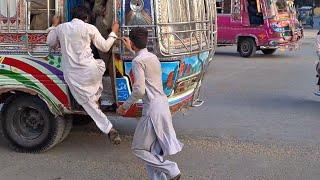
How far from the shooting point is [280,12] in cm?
1959

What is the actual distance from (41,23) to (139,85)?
2.25 meters

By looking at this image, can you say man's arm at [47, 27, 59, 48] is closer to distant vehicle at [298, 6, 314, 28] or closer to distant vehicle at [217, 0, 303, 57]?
distant vehicle at [217, 0, 303, 57]

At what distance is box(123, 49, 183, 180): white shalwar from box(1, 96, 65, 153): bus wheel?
1.93m

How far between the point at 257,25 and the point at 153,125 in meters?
15.1

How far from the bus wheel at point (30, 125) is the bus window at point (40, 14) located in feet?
2.91

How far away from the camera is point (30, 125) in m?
7.03

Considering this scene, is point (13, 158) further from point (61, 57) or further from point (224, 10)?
point (224, 10)

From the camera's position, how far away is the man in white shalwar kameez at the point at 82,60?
623 cm

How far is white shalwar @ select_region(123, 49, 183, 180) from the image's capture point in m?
5.08

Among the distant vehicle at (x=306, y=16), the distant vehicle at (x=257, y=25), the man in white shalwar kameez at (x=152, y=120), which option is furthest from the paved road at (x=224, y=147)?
the distant vehicle at (x=306, y=16)

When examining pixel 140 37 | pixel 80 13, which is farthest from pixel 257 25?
pixel 140 37

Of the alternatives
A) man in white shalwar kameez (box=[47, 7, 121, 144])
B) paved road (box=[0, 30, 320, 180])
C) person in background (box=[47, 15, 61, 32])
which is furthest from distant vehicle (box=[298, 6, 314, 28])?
man in white shalwar kameez (box=[47, 7, 121, 144])

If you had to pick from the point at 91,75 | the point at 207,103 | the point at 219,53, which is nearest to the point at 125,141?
the point at 91,75

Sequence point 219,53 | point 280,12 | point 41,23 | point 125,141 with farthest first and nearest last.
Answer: point 219,53 → point 280,12 → point 125,141 → point 41,23
